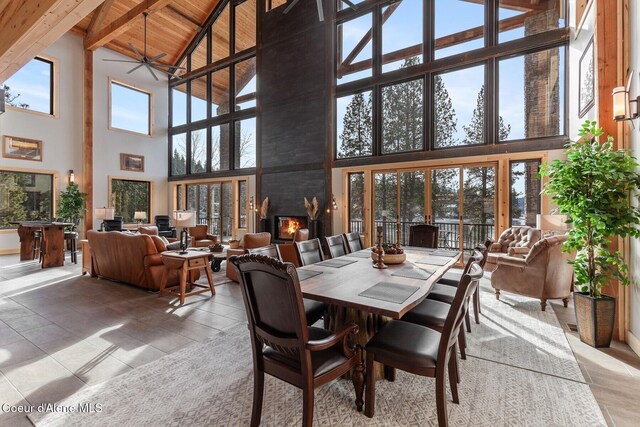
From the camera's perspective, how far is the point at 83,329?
3.10m

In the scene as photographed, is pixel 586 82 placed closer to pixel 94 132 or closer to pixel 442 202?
pixel 442 202

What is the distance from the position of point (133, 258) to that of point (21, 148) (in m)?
6.60

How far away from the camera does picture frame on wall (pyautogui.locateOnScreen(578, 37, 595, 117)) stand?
3999 mm

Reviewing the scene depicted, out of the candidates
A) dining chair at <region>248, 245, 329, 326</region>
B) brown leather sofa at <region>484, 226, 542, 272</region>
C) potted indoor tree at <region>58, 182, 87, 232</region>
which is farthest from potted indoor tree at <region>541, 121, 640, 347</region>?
potted indoor tree at <region>58, 182, 87, 232</region>

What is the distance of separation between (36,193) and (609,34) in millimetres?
11886

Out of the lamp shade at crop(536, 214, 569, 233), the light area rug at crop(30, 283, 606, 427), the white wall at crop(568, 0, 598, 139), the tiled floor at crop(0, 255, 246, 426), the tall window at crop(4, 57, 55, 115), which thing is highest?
the tall window at crop(4, 57, 55, 115)

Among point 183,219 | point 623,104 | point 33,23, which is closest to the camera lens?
point 33,23

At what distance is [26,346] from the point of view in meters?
2.71

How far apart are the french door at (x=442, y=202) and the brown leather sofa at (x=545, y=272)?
2.36m

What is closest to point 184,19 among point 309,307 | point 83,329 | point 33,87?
point 33,87

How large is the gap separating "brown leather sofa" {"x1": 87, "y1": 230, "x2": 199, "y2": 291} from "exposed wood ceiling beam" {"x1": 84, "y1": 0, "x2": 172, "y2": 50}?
5978mm

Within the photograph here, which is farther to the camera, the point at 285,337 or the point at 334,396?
the point at 334,396

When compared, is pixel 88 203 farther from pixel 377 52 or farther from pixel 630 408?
pixel 630 408

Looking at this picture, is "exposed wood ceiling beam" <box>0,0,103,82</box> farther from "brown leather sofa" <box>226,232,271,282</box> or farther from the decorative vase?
"brown leather sofa" <box>226,232,271,282</box>
